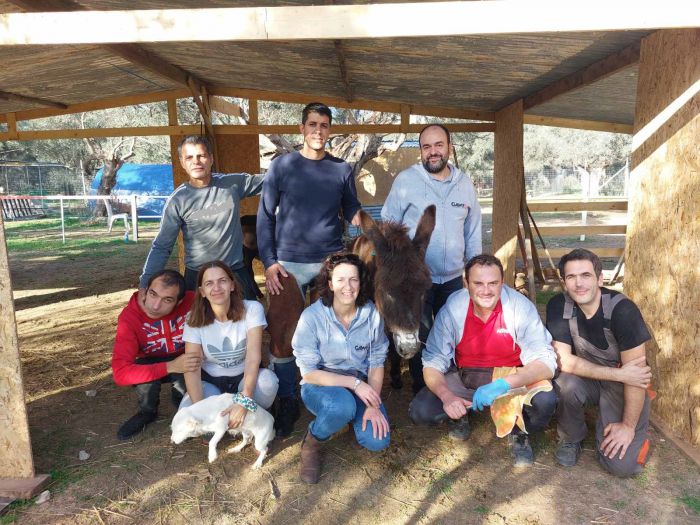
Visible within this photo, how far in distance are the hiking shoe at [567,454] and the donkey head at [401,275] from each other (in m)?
1.23

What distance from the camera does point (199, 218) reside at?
3.94 meters

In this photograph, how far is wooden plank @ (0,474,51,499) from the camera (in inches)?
113

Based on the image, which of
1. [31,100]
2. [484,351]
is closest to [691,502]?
[484,351]

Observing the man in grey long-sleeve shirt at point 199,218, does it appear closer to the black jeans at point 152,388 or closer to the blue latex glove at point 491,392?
the black jeans at point 152,388

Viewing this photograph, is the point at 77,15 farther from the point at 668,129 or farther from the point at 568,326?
the point at 668,129

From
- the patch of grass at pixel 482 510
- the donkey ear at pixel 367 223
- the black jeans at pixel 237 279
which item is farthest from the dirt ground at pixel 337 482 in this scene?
the donkey ear at pixel 367 223

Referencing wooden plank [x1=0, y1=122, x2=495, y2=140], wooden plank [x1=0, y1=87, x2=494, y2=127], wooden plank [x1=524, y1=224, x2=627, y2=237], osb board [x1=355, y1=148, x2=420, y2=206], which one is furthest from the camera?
osb board [x1=355, y1=148, x2=420, y2=206]

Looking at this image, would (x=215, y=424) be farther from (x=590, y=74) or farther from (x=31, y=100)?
(x=31, y=100)

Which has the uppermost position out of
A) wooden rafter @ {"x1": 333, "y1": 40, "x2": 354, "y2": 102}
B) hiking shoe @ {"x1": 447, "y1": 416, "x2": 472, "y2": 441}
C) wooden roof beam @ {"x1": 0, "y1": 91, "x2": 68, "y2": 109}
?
wooden roof beam @ {"x1": 0, "y1": 91, "x2": 68, "y2": 109}

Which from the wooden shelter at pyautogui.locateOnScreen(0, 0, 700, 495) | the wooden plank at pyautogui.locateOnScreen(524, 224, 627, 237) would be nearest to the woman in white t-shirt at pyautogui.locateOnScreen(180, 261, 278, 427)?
the wooden shelter at pyautogui.locateOnScreen(0, 0, 700, 495)

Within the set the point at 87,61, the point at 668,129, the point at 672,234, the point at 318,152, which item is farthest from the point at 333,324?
the point at 87,61

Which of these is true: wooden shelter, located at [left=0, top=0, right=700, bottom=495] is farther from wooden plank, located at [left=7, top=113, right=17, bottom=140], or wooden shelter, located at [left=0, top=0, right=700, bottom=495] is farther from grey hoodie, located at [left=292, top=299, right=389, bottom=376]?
grey hoodie, located at [left=292, top=299, right=389, bottom=376]

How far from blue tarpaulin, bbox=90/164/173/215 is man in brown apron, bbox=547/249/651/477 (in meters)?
21.6

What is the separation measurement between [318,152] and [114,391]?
2.95 m
